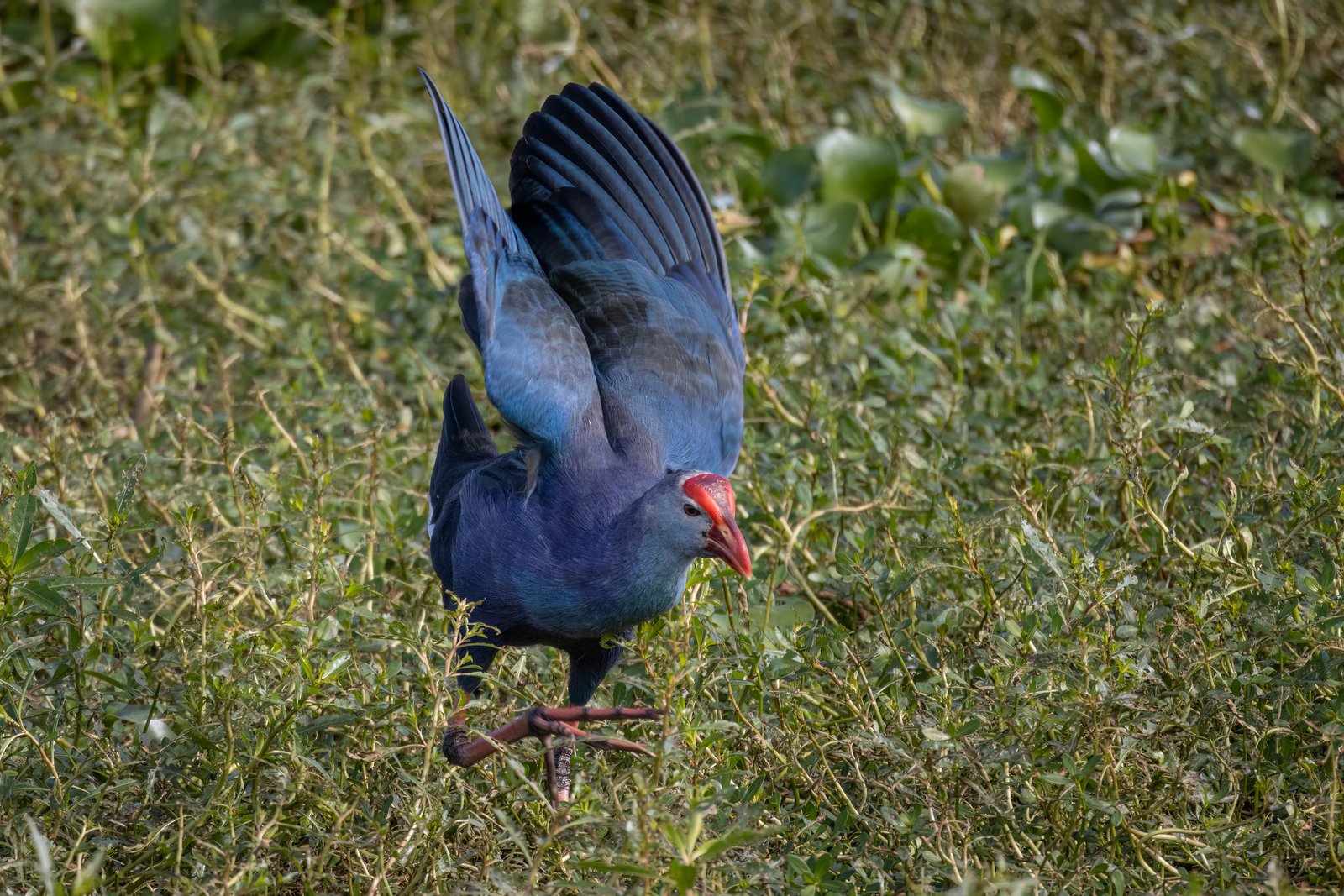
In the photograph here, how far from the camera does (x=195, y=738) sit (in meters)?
2.48

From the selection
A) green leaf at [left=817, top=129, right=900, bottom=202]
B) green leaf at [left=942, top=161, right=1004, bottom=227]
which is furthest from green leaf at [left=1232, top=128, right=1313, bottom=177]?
green leaf at [left=817, top=129, right=900, bottom=202]

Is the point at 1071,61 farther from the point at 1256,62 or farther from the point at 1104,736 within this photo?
the point at 1104,736

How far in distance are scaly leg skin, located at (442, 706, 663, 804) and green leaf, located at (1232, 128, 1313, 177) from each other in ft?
10.8

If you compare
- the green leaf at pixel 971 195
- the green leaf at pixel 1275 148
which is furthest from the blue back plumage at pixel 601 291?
the green leaf at pixel 1275 148

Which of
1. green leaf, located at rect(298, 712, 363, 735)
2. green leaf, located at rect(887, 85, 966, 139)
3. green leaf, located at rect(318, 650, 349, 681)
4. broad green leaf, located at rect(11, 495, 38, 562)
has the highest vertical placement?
broad green leaf, located at rect(11, 495, 38, 562)

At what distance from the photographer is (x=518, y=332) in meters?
2.87

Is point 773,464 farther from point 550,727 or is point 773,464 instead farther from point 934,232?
point 934,232

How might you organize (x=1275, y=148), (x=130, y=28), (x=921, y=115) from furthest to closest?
(x=130, y=28) < (x=921, y=115) < (x=1275, y=148)

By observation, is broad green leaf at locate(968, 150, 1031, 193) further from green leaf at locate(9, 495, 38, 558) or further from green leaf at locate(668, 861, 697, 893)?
green leaf at locate(668, 861, 697, 893)

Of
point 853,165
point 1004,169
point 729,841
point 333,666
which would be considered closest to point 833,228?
point 853,165

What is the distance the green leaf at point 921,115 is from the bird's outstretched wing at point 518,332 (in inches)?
92.3

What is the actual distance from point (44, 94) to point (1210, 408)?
13.7 feet

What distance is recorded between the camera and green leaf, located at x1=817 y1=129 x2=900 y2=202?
4848 millimetres

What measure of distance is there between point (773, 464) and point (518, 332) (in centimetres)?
83
